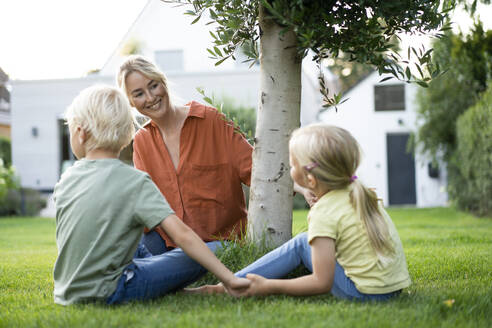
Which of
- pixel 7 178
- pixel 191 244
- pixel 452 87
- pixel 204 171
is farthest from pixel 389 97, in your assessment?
pixel 191 244

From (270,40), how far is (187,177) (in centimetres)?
103

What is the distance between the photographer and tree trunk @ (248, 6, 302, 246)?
3295 millimetres

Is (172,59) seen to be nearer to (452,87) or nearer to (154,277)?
(452,87)

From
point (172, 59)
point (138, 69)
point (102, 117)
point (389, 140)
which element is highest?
point (172, 59)

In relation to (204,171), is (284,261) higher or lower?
lower

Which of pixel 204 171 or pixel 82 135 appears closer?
pixel 82 135

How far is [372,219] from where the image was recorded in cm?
245

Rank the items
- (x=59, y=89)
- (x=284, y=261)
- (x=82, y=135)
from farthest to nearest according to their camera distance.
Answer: (x=59, y=89) → (x=284, y=261) → (x=82, y=135)

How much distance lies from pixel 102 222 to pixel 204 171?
117 cm

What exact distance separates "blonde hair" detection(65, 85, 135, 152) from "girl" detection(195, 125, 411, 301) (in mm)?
835

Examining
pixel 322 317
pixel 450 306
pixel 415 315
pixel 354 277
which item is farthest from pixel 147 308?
pixel 450 306

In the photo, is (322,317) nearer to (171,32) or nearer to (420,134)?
(420,134)

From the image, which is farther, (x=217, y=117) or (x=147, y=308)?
(x=217, y=117)

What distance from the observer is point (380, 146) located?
1984 centimetres
